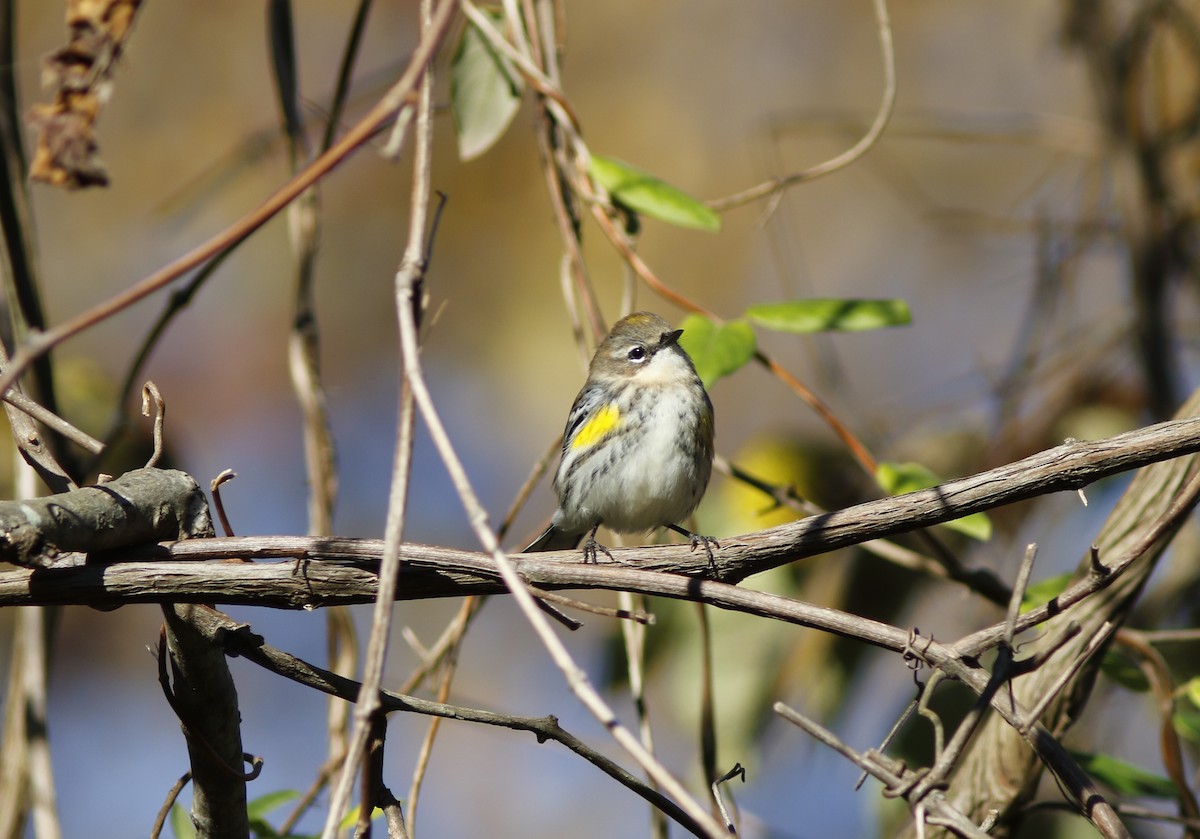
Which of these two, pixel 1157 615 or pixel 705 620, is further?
pixel 1157 615

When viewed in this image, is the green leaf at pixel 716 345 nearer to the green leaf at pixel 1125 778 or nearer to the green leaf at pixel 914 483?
the green leaf at pixel 914 483

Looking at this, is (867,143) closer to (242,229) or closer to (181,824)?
(242,229)

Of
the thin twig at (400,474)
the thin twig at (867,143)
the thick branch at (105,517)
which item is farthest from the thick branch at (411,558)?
the thin twig at (867,143)

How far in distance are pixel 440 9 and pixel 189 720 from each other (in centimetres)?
116

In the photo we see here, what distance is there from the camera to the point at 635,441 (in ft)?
11.9

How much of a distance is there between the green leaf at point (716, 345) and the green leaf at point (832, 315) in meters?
0.08

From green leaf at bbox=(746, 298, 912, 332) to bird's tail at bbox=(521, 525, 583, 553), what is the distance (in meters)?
1.44

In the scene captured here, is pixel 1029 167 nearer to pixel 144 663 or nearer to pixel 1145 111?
pixel 1145 111

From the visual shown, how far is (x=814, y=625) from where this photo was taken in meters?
1.60

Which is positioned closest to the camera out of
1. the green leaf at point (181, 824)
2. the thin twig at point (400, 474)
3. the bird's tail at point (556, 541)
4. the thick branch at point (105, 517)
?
the thin twig at point (400, 474)

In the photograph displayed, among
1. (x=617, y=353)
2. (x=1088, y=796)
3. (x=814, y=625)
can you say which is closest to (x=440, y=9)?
(x=814, y=625)

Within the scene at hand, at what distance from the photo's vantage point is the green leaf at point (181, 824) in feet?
7.60

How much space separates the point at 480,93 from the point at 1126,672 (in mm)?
2283

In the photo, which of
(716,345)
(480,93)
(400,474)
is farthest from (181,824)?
(480,93)
